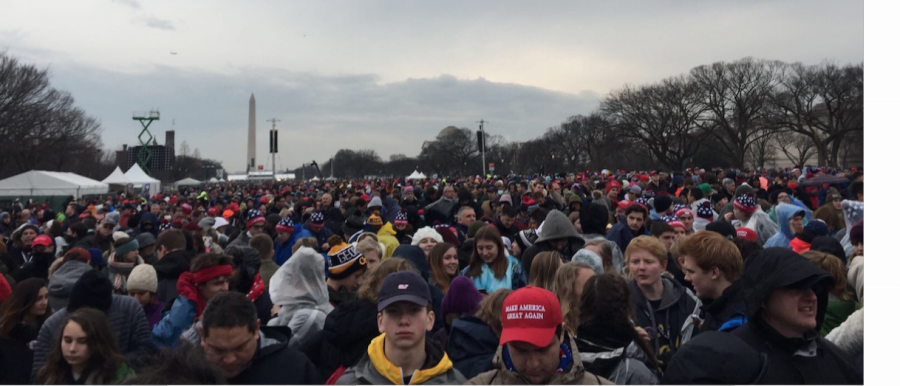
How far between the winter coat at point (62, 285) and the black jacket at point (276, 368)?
6.92ft

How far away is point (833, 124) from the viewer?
175 feet

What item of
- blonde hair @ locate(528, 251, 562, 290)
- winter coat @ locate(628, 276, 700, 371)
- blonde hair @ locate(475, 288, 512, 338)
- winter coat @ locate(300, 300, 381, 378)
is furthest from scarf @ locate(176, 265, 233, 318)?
winter coat @ locate(628, 276, 700, 371)

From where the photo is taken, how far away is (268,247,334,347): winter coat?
4.30 meters

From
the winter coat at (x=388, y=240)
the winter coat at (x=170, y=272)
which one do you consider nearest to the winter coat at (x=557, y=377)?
the winter coat at (x=170, y=272)

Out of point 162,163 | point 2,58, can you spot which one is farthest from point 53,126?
point 162,163

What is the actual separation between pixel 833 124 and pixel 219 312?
60.5 metres

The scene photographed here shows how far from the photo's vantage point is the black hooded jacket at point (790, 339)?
8.58 ft

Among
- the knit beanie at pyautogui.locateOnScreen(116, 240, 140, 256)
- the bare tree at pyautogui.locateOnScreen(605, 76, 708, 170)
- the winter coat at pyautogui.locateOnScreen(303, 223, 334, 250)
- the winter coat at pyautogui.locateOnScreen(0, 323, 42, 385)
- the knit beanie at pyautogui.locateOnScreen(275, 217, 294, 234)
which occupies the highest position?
the bare tree at pyautogui.locateOnScreen(605, 76, 708, 170)

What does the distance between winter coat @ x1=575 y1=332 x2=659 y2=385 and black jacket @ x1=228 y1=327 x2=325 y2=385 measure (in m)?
1.43

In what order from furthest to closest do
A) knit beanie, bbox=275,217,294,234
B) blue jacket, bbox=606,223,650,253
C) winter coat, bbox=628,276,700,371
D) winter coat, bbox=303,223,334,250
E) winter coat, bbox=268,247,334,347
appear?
winter coat, bbox=303,223,334,250 < knit beanie, bbox=275,217,294,234 < blue jacket, bbox=606,223,650,253 < winter coat, bbox=268,247,334,347 < winter coat, bbox=628,276,700,371

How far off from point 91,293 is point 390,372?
7.75 ft

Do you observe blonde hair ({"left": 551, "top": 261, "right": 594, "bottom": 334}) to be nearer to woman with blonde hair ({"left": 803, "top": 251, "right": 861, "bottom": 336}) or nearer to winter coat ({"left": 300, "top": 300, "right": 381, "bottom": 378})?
winter coat ({"left": 300, "top": 300, "right": 381, "bottom": 378})

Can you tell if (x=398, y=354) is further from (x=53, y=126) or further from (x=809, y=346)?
(x=53, y=126)

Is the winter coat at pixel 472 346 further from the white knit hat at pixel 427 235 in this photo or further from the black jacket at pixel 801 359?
the white knit hat at pixel 427 235
